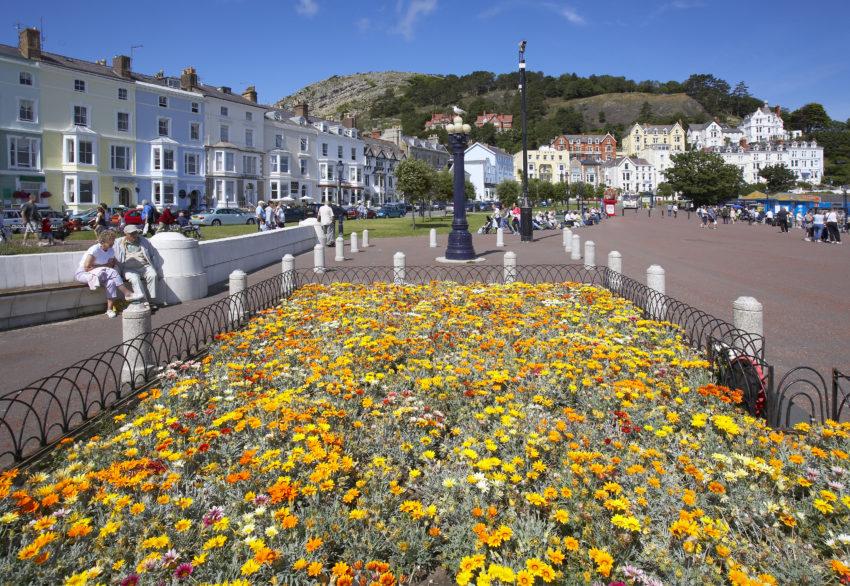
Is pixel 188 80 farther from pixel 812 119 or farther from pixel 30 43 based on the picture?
pixel 812 119

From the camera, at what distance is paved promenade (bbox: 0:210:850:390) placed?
7.33m

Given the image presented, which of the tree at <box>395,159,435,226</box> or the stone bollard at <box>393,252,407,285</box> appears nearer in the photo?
the stone bollard at <box>393,252,407,285</box>

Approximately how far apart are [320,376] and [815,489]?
4292mm

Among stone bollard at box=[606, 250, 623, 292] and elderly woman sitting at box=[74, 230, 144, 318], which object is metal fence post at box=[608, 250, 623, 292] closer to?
stone bollard at box=[606, 250, 623, 292]

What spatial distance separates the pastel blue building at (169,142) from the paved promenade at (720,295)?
3185 cm

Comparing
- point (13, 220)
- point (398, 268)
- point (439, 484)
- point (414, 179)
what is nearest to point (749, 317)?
point (439, 484)

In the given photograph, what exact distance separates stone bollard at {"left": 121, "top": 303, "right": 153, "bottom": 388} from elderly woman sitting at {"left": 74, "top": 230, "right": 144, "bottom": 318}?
13.2 feet

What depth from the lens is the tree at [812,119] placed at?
517 feet

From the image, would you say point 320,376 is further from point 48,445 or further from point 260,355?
point 48,445

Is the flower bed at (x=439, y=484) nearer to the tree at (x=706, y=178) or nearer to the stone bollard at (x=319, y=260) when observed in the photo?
the stone bollard at (x=319, y=260)

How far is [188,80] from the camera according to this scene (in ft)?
171

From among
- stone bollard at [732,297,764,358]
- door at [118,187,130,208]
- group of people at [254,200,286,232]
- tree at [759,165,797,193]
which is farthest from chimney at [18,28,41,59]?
tree at [759,165,797,193]

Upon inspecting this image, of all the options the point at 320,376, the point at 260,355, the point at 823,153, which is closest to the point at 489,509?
the point at 320,376

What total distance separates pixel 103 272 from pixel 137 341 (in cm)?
422
